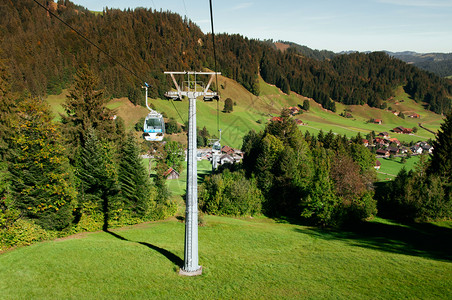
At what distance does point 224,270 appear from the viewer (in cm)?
1878

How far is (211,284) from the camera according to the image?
52.6 feet

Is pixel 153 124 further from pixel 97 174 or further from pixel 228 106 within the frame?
pixel 228 106

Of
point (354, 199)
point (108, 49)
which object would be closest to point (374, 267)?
point (354, 199)

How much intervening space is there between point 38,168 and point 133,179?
1100 cm

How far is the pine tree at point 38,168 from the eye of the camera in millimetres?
25047

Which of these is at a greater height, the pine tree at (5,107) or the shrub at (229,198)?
the pine tree at (5,107)

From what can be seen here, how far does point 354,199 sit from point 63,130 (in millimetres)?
38596

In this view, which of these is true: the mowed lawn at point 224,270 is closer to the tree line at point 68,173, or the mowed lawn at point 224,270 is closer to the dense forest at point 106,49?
the tree line at point 68,173

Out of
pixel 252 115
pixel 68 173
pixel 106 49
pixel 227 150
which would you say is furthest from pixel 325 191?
pixel 106 49

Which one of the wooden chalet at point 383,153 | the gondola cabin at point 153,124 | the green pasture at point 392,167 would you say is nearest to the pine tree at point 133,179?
the gondola cabin at point 153,124

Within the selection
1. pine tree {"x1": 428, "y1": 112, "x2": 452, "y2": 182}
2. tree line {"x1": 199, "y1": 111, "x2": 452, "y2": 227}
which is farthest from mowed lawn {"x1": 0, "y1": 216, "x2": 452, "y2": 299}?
pine tree {"x1": 428, "y1": 112, "x2": 452, "y2": 182}

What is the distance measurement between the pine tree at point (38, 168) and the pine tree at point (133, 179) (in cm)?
790

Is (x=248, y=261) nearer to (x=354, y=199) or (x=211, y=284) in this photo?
(x=211, y=284)

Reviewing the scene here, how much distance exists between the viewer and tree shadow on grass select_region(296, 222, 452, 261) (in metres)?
29.7
